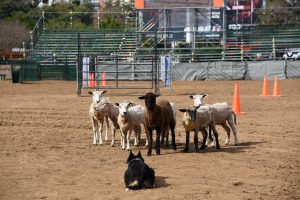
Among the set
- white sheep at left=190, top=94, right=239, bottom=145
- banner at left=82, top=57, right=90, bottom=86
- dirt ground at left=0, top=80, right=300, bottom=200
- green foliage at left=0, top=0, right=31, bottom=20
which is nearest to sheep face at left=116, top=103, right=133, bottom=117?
dirt ground at left=0, top=80, right=300, bottom=200

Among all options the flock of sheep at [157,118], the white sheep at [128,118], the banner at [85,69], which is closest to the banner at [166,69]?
the banner at [85,69]

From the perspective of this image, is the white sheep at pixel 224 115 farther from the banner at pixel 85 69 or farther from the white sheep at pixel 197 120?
the banner at pixel 85 69

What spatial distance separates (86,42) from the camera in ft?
175

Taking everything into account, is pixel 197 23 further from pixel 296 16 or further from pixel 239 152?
pixel 239 152

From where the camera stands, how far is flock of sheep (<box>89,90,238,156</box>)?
1471cm

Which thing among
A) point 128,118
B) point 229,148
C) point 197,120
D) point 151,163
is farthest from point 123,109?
point 229,148

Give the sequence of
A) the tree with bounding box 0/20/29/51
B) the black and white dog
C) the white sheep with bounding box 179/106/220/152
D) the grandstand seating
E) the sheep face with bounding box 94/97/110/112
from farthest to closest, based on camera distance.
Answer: the tree with bounding box 0/20/29/51 → the grandstand seating → the sheep face with bounding box 94/97/110/112 → the white sheep with bounding box 179/106/220/152 → the black and white dog

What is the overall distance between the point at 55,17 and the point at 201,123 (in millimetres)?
73666

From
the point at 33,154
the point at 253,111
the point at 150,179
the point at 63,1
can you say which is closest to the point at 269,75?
the point at 253,111

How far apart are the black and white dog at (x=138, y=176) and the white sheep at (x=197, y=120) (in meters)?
3.70

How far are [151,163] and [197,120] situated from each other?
74.2 inches

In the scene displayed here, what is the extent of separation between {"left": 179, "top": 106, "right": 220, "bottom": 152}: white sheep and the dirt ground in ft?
1.19

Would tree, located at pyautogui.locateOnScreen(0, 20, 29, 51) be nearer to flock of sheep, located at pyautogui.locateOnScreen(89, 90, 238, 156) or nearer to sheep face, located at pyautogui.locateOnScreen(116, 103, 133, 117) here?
flock of sheep, located at pyautogui.locateOnScreen(89, 90, 238, 156)

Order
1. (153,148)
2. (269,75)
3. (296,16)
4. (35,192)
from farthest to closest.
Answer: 1. (296,16)
2. (269,75)
3. (153,148)
4. (35,192)
